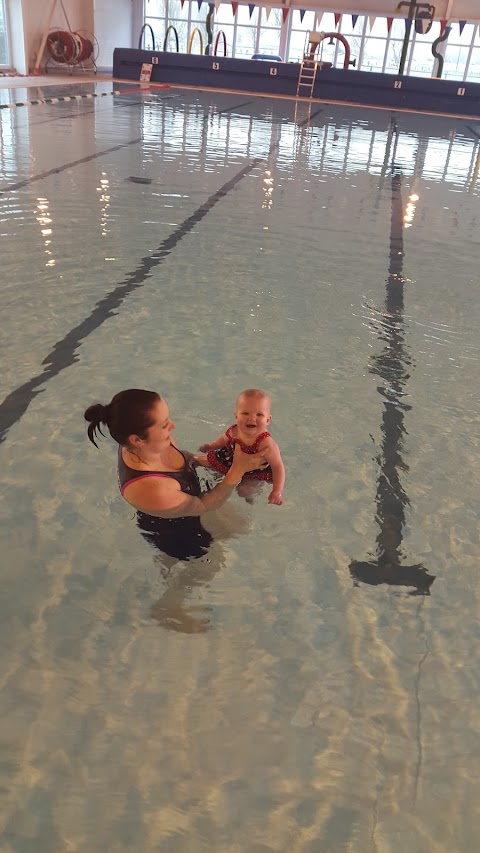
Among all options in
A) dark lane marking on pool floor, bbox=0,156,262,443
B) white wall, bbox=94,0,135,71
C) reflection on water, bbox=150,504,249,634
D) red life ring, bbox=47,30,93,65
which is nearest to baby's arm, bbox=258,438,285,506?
reflection on water, bbox=150,504,249,634

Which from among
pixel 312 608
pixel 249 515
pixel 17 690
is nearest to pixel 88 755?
pixel 17 690

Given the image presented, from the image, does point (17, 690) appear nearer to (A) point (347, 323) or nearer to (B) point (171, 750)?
(B) point (171, 750)

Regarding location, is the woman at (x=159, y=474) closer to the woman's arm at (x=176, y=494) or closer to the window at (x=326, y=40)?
the woman's arm at (x=176, y=494)

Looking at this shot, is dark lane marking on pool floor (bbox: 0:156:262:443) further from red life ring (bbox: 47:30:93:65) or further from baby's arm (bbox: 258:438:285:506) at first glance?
red life ring (bbox: 47:30:93:65)

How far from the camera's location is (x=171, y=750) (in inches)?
56.9

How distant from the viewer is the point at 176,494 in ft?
5.49

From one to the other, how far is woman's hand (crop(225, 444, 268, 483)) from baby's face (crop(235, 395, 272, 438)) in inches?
2.6

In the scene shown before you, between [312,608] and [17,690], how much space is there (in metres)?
0.81

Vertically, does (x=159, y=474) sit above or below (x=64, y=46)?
below

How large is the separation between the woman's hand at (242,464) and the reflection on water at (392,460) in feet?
1.71

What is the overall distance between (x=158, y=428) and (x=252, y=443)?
13.3 inches

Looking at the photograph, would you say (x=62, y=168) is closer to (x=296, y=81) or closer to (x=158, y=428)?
(x=158, y=428)

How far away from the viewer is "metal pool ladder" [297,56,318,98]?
1927 cm

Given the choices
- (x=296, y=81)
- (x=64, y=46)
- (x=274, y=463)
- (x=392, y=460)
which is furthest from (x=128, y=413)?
(x=64, y=46)
